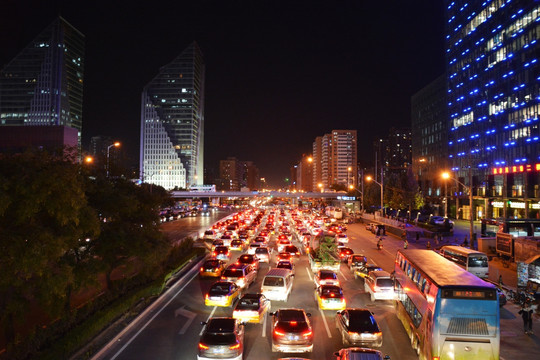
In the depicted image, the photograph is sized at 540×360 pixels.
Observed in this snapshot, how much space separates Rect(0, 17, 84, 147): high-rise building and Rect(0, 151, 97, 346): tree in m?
179

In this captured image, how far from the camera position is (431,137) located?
109 metres

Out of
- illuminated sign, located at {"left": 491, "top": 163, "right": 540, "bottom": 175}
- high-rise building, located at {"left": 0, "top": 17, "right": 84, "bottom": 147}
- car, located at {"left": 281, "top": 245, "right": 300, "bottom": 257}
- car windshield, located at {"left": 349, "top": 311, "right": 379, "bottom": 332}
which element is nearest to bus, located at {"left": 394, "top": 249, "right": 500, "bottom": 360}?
car windshield, located at {"left": 349, "top": 311, "right": 379, "bottom": 332}

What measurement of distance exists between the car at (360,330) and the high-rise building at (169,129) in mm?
179241

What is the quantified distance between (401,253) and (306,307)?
498 centimetres

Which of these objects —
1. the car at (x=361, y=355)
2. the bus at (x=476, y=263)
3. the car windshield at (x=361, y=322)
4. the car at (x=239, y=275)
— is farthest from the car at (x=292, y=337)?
the bus at (x=476, y=263)

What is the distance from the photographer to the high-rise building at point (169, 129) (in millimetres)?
187250

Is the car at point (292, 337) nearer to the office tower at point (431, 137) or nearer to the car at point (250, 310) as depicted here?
the car at point (250, 310)

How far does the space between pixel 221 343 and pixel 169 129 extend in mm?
186473

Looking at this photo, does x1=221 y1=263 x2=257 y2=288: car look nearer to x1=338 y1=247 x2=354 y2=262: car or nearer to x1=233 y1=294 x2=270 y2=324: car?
x1=233 y1=294 x2=270 y2=324: car

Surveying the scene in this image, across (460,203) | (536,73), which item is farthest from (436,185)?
(536,73)

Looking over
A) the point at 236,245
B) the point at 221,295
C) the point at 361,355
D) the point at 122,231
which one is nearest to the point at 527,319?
the point at 361,355

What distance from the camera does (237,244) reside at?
36969mm

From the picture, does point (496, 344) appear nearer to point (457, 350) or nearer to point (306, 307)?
point (457, 350)

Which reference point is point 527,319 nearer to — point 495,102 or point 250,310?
point 250,310
